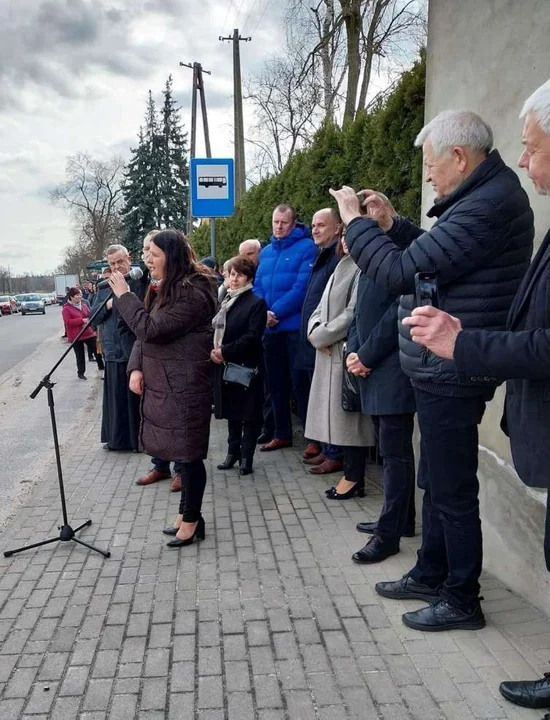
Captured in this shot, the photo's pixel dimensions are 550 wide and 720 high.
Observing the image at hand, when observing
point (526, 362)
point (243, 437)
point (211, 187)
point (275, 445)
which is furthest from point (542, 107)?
point (211, 187)

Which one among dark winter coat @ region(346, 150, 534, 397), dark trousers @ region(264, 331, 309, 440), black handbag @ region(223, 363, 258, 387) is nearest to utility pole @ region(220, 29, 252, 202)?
dark trousers @ region(264, 331, 309, 440)

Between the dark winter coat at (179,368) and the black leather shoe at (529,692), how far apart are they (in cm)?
207

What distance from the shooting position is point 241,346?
523cm

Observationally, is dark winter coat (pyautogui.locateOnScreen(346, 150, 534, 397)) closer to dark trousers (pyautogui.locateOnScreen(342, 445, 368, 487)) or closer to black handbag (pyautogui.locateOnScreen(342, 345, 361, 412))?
black handbag (pyautogui.locateOnScreen(342, 345, 361, 412))

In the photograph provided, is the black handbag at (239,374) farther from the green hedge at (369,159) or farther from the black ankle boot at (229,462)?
the green hedge at (369,159)

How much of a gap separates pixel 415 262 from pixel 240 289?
287 centimetres

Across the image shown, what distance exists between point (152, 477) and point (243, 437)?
2.71 ft

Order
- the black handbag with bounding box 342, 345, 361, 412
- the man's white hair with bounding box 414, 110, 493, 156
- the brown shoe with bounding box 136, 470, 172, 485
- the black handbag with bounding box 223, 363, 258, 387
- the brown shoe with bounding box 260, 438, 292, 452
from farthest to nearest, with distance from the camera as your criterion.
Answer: the brown shoe with bounding box 260, 438, 292, 452, the brown shoe with bounding box 136, 470, 172, 485, the black handbag with bounding box 223, 363, 258, 387, the black handbag with bounding box 342, 345, 361, 412, the man's white hair with bounding box 414, 110, 493, 156

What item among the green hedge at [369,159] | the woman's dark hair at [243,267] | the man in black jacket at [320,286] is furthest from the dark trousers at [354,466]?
the green hedge at [369,159]

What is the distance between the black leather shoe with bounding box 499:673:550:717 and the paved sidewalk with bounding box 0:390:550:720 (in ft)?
0.13

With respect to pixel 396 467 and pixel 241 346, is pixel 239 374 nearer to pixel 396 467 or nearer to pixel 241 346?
pixel 241 346

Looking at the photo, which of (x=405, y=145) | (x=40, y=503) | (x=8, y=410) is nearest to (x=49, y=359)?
(x=8, y=410)

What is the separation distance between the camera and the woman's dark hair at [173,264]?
149 inches

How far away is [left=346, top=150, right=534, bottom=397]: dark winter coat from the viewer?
98.5 inches
